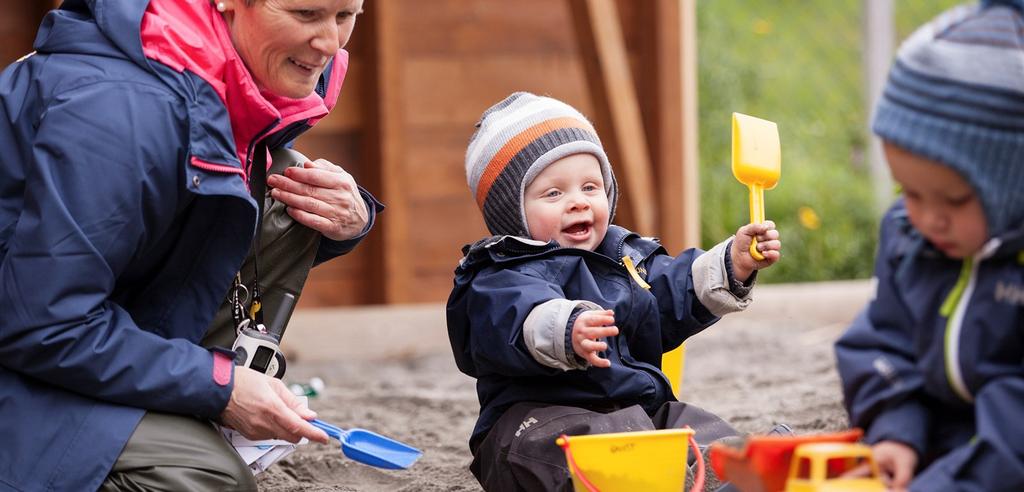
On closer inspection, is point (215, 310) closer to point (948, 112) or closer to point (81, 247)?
point (81, 247)

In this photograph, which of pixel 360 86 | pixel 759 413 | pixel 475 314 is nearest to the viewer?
pixel 475 314

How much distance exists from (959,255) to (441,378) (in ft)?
9.02

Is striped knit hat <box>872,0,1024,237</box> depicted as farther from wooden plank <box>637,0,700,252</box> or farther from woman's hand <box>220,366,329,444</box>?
wooden plank <box>637,0,700,252</box>

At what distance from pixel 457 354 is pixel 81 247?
73cm

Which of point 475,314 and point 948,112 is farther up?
point 948,112

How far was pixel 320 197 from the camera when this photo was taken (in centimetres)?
242

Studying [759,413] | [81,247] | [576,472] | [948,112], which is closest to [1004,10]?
[948,112]

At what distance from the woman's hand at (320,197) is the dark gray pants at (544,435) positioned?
1.51 ft

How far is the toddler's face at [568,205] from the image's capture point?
2357mm

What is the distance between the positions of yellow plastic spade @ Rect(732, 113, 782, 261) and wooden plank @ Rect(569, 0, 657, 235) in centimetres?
214

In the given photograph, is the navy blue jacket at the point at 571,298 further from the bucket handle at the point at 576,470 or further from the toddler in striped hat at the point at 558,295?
the bucket handle at the point at 576,470

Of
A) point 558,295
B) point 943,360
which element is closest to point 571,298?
point 558,295

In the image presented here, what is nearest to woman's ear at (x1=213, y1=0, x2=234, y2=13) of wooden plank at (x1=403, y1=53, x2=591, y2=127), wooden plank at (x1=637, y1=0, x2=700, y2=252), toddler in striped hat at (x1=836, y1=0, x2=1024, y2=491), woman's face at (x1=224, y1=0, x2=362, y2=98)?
woman's face at (x1=224, y1=0, x2=362, y2=98)

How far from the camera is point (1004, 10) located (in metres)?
1.58
